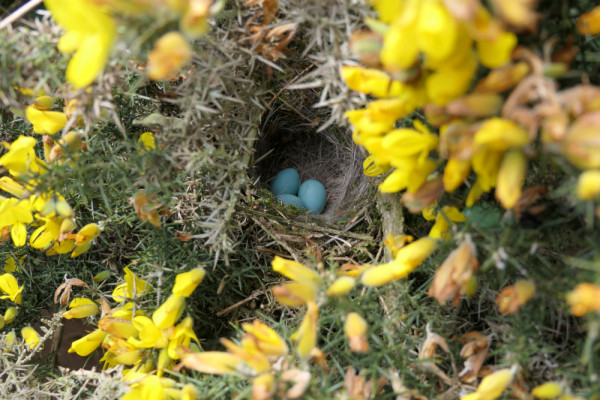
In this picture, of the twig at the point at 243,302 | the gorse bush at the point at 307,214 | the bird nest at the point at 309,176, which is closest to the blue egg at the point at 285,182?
the bird nest at the point at 309,176

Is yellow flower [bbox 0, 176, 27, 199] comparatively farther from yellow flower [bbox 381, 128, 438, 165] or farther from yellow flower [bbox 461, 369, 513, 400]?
yellow flower [bbox 461, 369, 513, 400]

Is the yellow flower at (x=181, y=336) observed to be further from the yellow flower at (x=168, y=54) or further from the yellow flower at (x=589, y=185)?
the yellow flower at (x=589, y=185)

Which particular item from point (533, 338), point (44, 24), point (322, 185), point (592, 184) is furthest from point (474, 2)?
point (322, 185)

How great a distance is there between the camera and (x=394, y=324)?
3.08 feet

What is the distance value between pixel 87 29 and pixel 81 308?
0.69 meters

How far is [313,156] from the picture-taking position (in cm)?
178

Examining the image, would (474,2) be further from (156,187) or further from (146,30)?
(156,187)

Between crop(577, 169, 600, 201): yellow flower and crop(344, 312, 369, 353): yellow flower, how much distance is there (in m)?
0.35

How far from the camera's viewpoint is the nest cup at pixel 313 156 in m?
1.51

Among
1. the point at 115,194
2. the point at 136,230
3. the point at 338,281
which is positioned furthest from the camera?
the point at 136,230

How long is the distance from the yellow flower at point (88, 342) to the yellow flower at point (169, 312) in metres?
0.17

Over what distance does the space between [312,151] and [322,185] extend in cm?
15

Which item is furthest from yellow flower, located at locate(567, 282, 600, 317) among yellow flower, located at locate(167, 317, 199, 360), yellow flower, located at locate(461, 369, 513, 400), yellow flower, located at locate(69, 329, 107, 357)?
yellow flower, located at locate(69, 329, 107, 357)

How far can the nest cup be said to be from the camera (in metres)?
1.51
